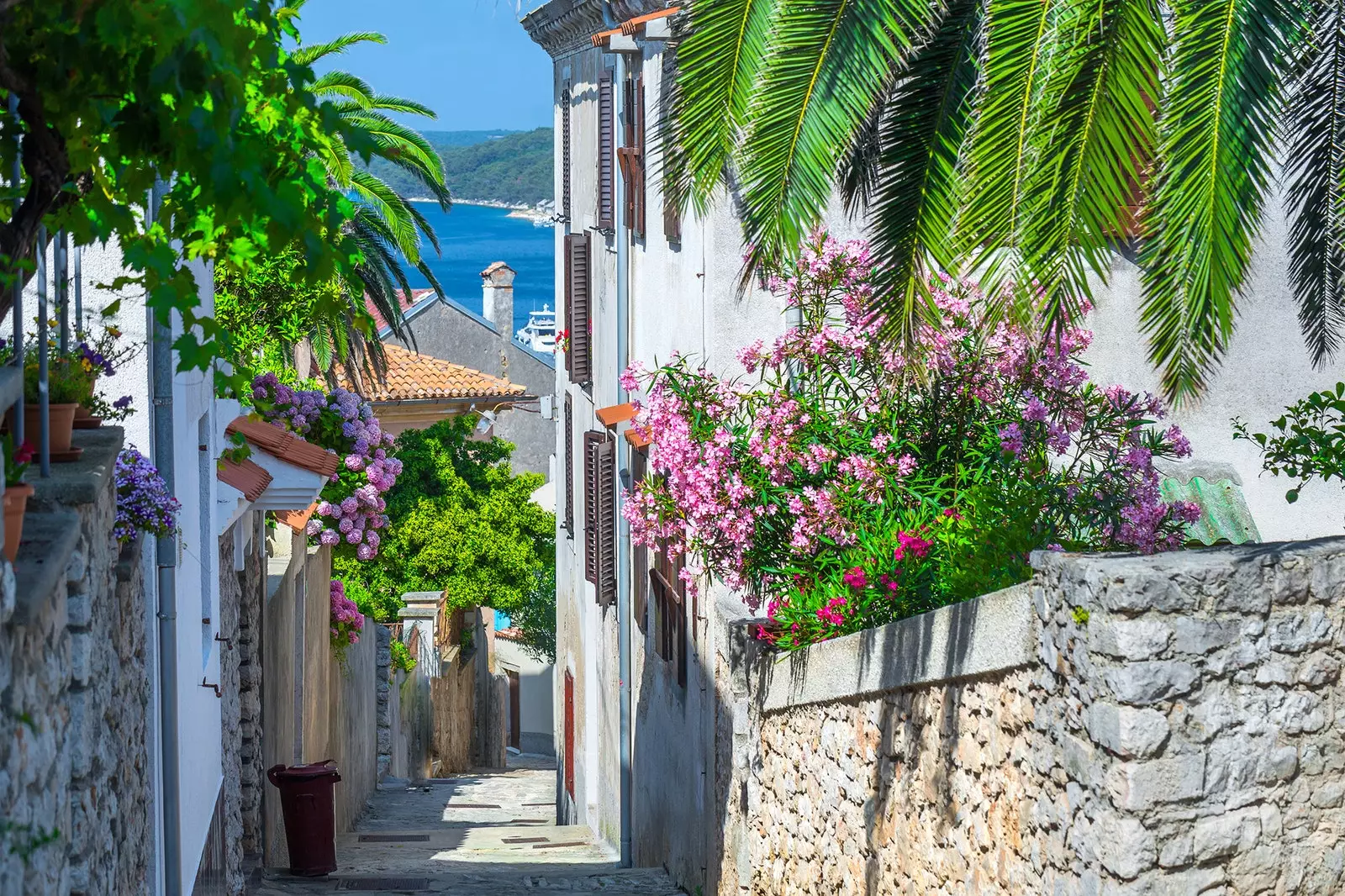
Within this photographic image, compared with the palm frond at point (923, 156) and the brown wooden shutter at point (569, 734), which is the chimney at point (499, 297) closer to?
the brown wooden shutter at point (569, 734)

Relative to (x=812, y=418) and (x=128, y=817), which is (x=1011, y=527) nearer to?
(x=812, y=418)

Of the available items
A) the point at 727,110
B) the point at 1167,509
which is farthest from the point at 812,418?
the point at 727,110

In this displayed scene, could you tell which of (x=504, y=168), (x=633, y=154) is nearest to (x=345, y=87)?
(x=633, y=154)

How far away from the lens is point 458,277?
14738 centimetres

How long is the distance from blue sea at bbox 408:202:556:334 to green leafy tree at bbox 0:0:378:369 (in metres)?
112

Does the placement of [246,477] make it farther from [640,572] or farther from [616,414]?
[640,572]

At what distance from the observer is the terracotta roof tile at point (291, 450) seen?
10.6 m

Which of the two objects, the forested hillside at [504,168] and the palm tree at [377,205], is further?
the forested hillside at [504,168]

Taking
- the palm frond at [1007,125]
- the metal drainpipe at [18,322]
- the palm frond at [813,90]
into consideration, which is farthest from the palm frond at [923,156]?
the metal drainpipe at [18,322]

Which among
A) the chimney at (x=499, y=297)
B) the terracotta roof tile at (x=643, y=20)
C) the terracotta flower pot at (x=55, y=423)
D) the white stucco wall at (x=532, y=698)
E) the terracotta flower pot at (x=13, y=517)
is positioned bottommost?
the white stucco wall at (x=532, y=698)

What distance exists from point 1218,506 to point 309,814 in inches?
300

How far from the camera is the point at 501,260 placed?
468 feet

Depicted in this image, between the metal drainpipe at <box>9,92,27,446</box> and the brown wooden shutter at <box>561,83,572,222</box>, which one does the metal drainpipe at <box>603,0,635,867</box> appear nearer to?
the brown wooden shutter at <box>561,83,572,222</box>

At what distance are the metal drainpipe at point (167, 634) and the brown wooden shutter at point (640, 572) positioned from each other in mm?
6783
